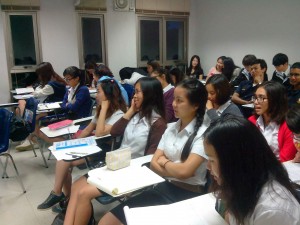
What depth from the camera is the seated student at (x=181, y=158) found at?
5.58ft

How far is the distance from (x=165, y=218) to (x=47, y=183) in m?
2.28

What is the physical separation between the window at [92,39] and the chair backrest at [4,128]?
151 inches

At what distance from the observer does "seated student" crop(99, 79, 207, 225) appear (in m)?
1.70

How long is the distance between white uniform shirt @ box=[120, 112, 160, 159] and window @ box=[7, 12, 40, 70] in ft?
14.9

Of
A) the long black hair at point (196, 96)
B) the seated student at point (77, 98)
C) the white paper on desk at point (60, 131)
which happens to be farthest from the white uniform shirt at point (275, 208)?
the seated student at point (77, 98)

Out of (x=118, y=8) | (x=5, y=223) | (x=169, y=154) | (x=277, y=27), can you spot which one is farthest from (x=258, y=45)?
(x=5, y=223)

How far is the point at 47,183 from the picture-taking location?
323 cm

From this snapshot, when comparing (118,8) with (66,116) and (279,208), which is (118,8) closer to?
(66,116)

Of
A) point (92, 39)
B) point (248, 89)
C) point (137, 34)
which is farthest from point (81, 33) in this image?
point (248, 89)

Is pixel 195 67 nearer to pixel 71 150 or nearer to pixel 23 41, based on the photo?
pixel 23 41

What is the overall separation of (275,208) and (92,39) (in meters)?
6.29

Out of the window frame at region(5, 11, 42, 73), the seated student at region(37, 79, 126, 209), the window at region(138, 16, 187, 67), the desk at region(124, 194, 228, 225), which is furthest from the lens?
the window at region(138, 16, 187, 67)

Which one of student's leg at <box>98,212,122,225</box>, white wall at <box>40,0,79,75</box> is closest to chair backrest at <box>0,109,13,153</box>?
student's leg at <box>98,212,122,225</box>

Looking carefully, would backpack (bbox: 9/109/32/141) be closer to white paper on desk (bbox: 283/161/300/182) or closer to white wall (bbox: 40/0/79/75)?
white paper on desk (bbox: 283/161/300/182)
